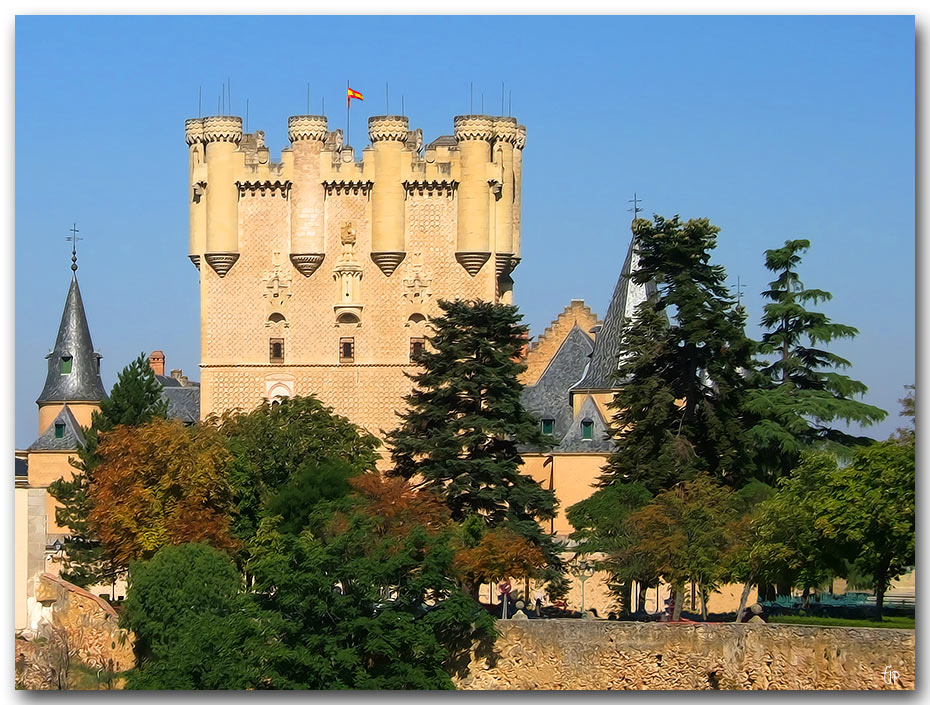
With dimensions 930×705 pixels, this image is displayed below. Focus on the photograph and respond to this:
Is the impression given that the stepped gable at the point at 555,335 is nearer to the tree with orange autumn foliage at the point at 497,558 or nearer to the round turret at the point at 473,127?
the round turret at the point at 473,127

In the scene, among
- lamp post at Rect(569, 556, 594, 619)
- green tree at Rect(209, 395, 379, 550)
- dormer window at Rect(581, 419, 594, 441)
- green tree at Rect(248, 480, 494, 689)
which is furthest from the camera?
dormer window at Rect(581, 419, 594, 441)

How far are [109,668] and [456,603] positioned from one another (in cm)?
774

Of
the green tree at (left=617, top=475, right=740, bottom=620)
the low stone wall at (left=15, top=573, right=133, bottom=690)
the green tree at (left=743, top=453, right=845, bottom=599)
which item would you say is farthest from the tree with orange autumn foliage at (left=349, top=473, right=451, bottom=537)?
the green tree at (left=743, top=453, right=845, bottom=599)

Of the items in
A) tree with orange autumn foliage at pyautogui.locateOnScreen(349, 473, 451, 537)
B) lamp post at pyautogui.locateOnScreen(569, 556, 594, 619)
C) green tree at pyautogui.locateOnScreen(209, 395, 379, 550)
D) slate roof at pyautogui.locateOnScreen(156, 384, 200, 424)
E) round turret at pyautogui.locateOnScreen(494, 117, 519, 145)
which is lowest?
lamp post at pyautogui.locateOnScreen(569, 556, 594, 619)

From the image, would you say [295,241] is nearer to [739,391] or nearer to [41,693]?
[739,391]

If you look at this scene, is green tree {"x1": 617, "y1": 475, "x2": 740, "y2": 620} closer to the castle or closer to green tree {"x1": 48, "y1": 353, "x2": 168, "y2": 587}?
green tree {"x1": 48, "y1": 353, "x2": 168, "y2": 587}

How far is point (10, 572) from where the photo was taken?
4247cm

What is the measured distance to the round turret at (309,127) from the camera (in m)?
74.6

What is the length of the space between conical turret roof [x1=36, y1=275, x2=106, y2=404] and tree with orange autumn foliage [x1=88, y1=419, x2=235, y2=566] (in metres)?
18.8

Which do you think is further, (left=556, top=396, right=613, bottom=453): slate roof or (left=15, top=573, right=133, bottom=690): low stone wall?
(left=556, top=396, right=613, bottom=453): slate roof

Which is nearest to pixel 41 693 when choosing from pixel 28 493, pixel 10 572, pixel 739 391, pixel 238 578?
pixel 10 572

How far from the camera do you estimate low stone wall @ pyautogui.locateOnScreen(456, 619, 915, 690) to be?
155 ft

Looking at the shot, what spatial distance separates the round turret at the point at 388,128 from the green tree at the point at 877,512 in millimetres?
25689

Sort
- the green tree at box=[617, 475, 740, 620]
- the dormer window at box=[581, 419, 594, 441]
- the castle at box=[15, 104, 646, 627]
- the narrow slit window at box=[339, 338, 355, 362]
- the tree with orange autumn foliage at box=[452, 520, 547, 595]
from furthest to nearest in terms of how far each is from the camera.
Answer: the narrow slit window at box=[339, 338, 355, 362], the castle at box=[15, 104, 646, 627], the dormer window at box=[581, 419, 594, 441], the tree with orange autumn foliage at box=[452, 520, 547, 595], the green tree at box=[617, 475, 740, 620]
